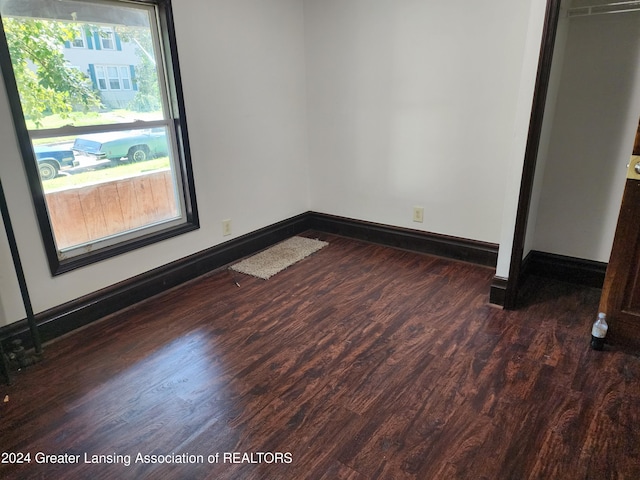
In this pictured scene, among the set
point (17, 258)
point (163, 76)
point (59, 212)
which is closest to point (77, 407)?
point (17, 258)

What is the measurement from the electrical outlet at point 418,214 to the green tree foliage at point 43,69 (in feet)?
7.88

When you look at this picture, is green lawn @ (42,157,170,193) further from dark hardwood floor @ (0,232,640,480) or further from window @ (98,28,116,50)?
dark hardwood floor @ (0,232,640,480)

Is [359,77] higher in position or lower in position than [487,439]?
higher

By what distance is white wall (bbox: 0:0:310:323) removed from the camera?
214 centimetres

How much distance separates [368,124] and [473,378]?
219 centimetres

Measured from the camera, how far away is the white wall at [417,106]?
2.74 m

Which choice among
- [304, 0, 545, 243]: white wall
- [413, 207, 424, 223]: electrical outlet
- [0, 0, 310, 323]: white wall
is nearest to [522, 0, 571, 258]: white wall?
[304, 0, 545, 243]: white wall

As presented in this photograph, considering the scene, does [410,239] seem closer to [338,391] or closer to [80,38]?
[338,391]

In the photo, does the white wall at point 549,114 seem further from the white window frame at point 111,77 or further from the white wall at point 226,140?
the white window frame at point 111,77

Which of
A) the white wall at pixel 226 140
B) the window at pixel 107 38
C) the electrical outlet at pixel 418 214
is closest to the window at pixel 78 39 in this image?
the window at pixel 107 38

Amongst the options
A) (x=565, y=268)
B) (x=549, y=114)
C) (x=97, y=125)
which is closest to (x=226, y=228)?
(x=97, y=125)

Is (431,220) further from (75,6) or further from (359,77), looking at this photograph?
(75,6)

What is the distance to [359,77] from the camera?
10.9 ft

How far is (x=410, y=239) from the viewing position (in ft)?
11.2
